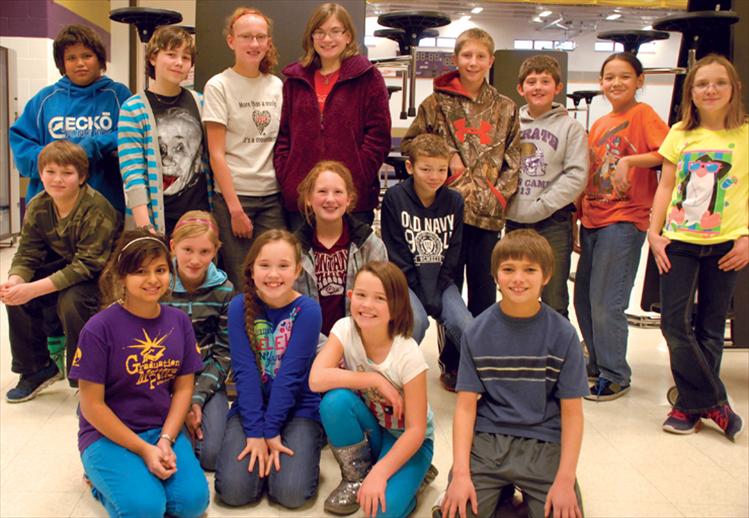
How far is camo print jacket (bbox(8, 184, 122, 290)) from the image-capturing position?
9.11 feet

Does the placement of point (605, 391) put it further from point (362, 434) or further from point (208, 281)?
point (208, 281)

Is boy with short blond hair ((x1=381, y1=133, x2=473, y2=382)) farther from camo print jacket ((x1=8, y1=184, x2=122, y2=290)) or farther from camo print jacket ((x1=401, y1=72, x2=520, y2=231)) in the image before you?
camo print jacket ((x1=8, y1=184, x2=122, y2=290))

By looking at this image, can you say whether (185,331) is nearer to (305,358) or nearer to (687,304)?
(305,358)

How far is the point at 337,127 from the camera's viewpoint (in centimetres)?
271

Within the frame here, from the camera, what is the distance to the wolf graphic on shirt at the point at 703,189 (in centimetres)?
253

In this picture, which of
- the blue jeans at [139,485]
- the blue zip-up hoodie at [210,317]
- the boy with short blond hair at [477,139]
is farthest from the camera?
the boy with short blond hair at [477,139]

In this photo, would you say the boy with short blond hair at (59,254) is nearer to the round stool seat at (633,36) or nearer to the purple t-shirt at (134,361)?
the purple t-shirt at (134,361)

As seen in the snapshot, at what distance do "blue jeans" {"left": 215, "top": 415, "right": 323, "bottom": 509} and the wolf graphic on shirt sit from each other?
1566 mm

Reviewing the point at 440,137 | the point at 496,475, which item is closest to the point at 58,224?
the point at 440,137

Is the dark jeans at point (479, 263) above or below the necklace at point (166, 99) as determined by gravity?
below

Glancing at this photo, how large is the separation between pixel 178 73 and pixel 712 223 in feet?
6.86

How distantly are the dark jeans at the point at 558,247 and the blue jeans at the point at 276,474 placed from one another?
134cm

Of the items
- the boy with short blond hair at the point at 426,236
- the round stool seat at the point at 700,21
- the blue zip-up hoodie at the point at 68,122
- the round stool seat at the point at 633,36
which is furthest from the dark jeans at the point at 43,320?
the round stool seat at the point at 633,36

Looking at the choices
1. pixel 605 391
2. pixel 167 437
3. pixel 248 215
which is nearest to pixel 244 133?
pixel 248 215
